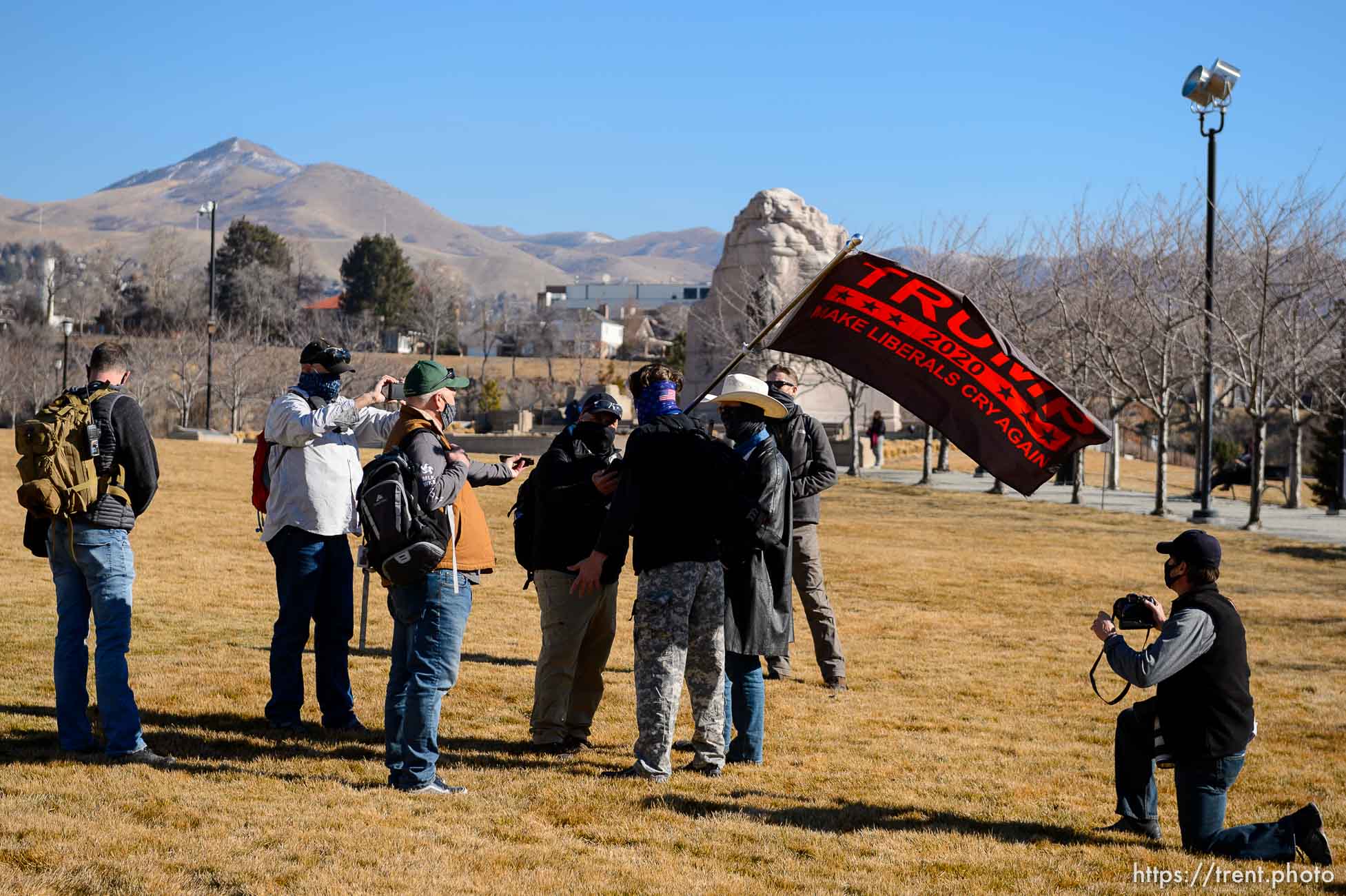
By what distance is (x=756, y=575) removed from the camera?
664 centimetres

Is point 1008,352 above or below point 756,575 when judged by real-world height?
above

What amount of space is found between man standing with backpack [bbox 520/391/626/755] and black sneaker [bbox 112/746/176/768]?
5.99ft

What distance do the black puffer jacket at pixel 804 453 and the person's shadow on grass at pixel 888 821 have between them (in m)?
2.50

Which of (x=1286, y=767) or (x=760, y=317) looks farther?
(x=760, y=317)

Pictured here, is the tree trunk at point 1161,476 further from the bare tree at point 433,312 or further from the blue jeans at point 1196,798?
the bare tree at point 433,312

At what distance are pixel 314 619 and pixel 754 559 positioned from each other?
7.94ft

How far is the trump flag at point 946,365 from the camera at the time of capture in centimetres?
647

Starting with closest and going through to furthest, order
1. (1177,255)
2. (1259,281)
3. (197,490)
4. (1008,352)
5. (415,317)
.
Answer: (1008,352) < (197,490) < (1259,281) < (1177,255) < (415,317)

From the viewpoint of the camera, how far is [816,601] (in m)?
8.80

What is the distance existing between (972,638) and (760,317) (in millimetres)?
33810

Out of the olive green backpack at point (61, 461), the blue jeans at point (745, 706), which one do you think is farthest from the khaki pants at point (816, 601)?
the olive green backpack at point (61, 461)

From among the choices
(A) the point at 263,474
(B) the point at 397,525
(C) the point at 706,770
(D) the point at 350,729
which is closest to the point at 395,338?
(A) the point at 263,474

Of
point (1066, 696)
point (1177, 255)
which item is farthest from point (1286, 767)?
point (1177, 255)

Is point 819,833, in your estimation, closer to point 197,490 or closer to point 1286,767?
point 1286,767
